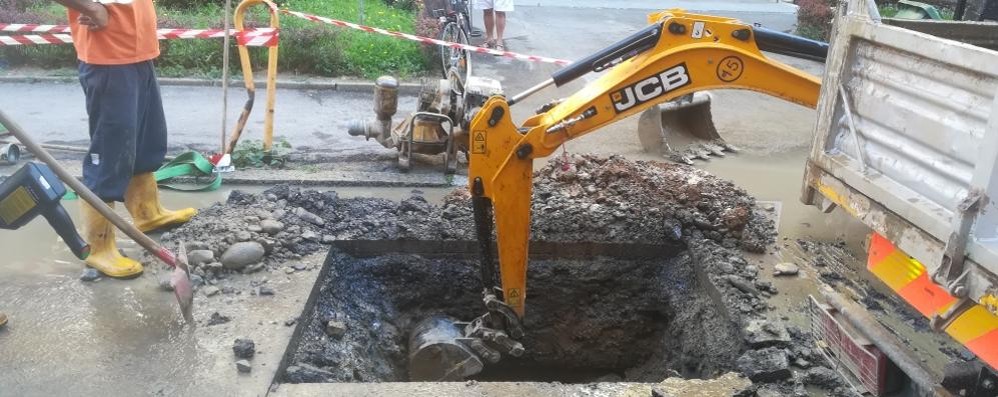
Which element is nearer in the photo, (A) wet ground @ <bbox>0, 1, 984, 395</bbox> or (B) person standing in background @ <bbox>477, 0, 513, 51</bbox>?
(A) wet ground @ <bbox>0, 1, 984, 395</bbox>

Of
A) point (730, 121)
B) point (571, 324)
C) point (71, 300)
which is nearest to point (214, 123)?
point (71, 300)

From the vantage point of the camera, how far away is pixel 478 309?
4.88 metres

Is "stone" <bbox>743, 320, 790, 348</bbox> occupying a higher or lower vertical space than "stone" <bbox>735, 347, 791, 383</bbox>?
higher

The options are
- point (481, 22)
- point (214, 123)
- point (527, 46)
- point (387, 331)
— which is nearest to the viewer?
point (387, 331)

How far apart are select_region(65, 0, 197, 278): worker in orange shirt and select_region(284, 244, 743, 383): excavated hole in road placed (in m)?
1.22

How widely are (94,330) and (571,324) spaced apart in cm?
276

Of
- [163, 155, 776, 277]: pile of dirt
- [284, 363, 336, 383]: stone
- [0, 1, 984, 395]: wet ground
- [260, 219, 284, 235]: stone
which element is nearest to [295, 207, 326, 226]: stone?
[163, 155, 776, 277]: pile of dirt

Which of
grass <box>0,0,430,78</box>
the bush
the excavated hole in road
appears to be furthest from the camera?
the bush

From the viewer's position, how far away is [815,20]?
12469 mm

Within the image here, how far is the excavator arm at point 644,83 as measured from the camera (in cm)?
335

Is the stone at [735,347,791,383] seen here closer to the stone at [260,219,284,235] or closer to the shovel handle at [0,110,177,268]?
the stone at [260,219,284,235]

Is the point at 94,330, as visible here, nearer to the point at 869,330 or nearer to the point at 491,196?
the point at 491,196

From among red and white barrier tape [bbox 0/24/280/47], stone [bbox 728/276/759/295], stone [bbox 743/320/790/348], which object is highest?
red and white barrier tape [bbox 0/24/280/47]

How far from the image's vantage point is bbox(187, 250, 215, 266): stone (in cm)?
409
